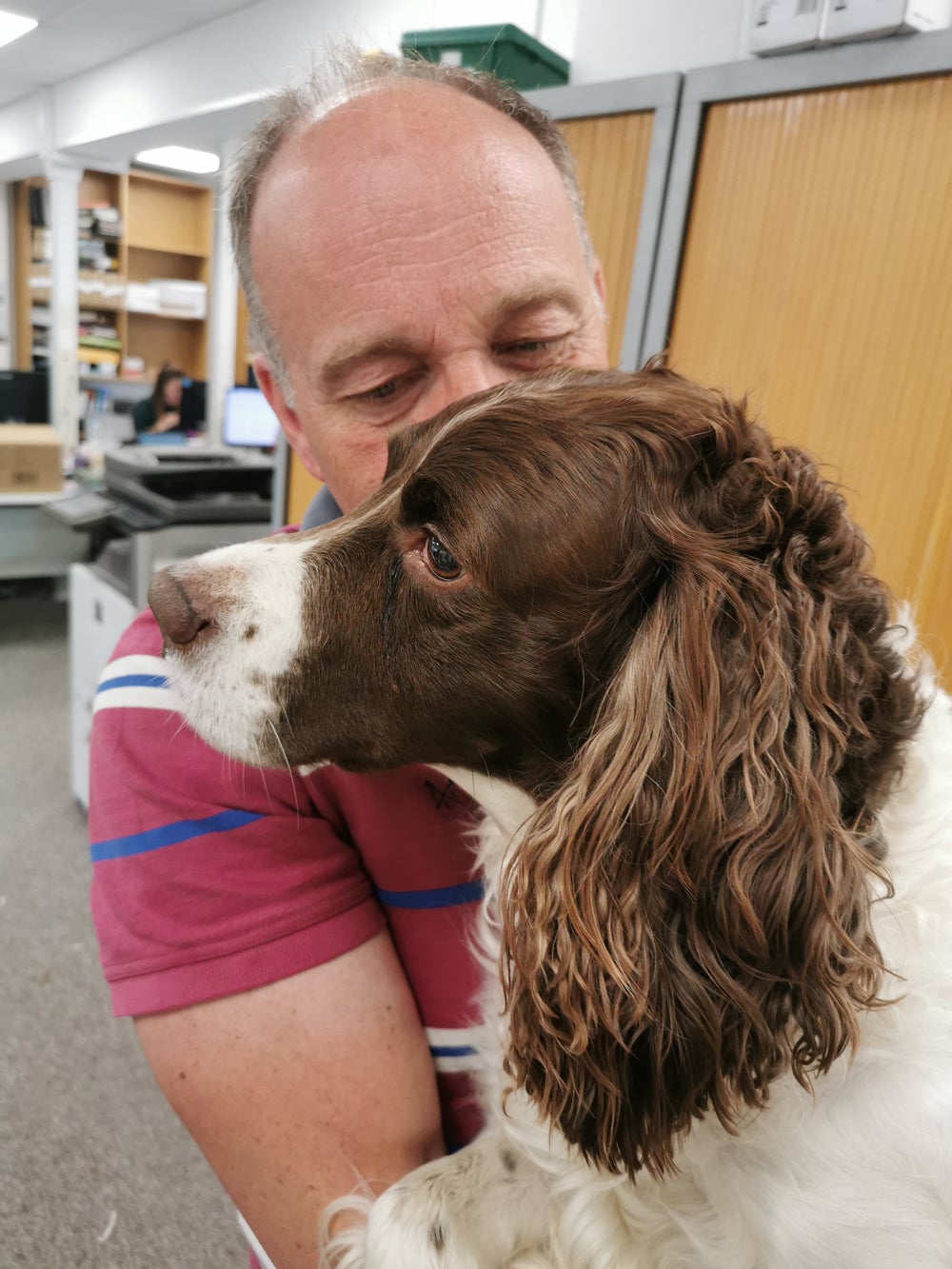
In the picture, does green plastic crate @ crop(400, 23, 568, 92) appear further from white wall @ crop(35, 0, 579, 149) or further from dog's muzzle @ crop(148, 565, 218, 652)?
dog's muzzle @ crop(148, 565, 218, 652)

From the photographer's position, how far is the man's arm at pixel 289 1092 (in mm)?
1027

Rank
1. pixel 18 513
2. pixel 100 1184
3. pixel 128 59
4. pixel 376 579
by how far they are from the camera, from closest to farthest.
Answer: pixel 376 579 → pixel 100 1184 → pixel 18 513 → pixel 128 59

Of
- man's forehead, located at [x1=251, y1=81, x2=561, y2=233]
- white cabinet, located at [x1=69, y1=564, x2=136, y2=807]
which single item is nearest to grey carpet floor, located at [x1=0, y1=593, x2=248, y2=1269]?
white cabinet, located at [x1=69, y1=564, x2=136, y2=807]

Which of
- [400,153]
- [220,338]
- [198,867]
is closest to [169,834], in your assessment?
[198,867]

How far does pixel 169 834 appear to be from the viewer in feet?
3.52

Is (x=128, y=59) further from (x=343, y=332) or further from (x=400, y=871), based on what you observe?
(x=400, y=871)

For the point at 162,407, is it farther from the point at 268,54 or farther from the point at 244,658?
the point at 244,658

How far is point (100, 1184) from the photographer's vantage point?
2512 millimetres

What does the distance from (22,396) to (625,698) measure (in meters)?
7.64

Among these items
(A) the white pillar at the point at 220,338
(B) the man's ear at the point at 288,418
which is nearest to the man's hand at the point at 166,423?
(A) the white pillar at the point at 220,338

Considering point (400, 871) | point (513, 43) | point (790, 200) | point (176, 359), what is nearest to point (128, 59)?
point (176, 359)

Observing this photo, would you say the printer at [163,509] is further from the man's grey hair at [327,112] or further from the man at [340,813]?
the man at [340,813]

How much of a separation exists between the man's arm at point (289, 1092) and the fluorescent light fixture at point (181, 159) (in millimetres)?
8877

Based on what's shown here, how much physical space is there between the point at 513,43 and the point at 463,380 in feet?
6.30
